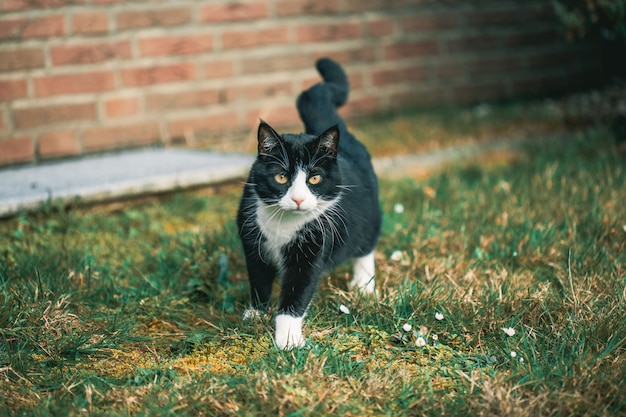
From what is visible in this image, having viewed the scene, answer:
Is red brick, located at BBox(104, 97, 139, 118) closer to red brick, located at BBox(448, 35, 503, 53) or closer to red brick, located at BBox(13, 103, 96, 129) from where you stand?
red brick, located at BBox(13, 103, 96, 129)

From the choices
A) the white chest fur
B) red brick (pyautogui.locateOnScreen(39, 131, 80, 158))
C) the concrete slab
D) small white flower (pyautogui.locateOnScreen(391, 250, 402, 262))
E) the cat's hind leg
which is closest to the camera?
the white chest fur

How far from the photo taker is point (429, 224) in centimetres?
325

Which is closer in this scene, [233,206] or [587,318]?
[587,318]

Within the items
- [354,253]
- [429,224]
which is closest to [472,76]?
[429,224]

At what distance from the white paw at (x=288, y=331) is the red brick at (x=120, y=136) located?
2.22 meters

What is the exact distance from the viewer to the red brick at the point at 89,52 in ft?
12.7

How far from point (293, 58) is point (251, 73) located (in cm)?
31

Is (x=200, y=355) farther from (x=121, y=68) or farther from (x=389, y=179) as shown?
(x=121, y=68)

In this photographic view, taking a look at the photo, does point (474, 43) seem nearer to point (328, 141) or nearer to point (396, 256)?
point (396, 256)

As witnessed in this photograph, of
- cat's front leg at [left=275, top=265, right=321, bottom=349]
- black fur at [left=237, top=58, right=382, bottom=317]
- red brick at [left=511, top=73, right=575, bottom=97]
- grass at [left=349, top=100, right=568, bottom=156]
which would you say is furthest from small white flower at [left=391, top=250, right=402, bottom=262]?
red brick at [left=511, top=73, right=575, bottom=97]

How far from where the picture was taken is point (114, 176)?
142 inches

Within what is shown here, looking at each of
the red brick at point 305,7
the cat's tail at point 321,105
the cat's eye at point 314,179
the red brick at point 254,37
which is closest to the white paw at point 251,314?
the cat's eye at point 314,179

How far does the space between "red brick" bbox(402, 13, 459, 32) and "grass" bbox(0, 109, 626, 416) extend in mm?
1920

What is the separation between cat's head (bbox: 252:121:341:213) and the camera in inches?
89.7
